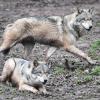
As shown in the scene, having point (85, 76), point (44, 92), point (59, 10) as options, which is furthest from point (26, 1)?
point (44, 92)

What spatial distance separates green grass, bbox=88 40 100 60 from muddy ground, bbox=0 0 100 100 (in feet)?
0.12

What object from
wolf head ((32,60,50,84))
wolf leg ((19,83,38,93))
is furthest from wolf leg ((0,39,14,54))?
wolf head ((32,60,50,84))

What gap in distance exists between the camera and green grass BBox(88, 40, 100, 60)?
13.8 meters

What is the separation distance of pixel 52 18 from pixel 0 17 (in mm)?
5740

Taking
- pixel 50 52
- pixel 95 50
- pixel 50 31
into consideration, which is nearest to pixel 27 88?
pixel 50 52

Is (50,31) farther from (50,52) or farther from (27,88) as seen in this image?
(27,88)

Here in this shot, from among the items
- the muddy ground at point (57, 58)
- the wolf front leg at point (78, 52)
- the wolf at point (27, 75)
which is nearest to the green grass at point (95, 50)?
the muddy ground at point (57, 58)

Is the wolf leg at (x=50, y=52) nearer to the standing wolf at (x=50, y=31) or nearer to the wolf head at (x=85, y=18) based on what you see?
the standing wolf at (x=50, y=31)

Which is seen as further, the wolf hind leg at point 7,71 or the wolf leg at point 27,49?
the wolf leg at point 27,49

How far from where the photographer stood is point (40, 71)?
10.3 meters

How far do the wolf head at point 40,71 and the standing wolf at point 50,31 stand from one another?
2.66 meters

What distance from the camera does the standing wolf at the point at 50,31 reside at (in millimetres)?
13039

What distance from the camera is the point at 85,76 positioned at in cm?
1178

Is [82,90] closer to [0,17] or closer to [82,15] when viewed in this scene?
[82,15]
